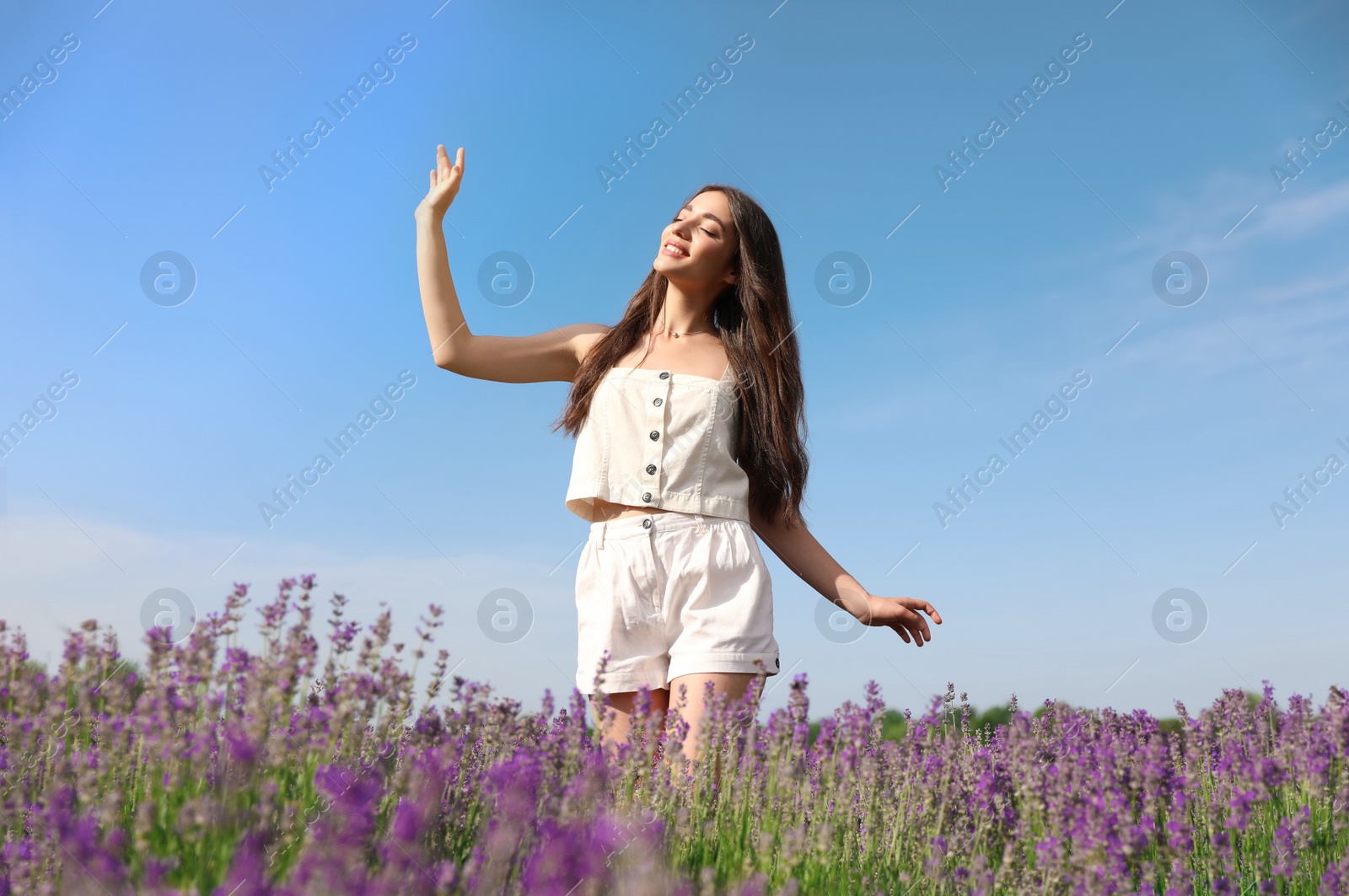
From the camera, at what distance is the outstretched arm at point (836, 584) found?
329 cm

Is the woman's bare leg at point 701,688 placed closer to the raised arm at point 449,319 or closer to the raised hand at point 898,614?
the raised hand at point 898,614

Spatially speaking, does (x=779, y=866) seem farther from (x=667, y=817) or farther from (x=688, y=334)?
(x=688, y=334)

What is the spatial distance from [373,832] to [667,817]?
2.70 ft

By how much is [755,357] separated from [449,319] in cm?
109

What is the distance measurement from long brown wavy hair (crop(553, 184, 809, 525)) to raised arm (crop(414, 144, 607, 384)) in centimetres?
22

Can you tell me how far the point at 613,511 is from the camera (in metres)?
3.31

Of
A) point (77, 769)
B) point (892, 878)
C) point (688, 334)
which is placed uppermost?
point (688, 334)

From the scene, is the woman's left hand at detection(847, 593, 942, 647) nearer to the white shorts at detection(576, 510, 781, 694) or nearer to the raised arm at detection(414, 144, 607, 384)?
the white shorts at detection(576, 510, 781, 694)

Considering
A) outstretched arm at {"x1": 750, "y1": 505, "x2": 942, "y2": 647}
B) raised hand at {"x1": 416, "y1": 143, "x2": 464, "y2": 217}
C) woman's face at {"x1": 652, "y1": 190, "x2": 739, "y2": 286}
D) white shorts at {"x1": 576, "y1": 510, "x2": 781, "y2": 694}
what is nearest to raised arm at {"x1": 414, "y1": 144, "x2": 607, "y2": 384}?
raised hand at {"x1": 416, "y1": 143, "x2": 464, "y2": 217}

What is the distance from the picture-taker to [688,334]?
143 inches

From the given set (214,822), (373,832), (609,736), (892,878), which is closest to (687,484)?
(609,736)

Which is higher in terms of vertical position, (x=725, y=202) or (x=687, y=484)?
(x=725, y=202)

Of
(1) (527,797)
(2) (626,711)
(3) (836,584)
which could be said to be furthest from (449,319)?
(1) (527,797)

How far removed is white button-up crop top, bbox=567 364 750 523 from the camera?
3.24 meters
